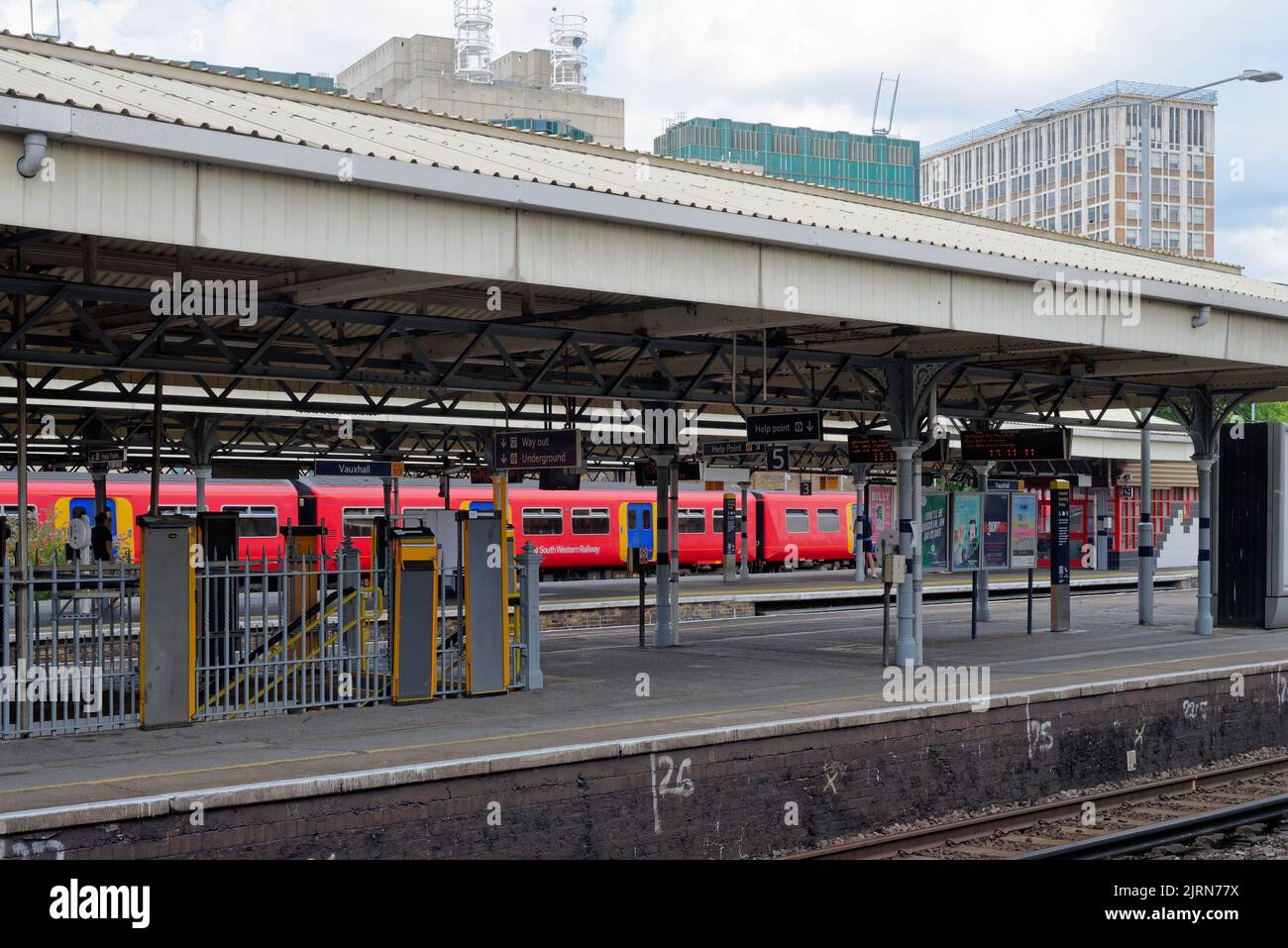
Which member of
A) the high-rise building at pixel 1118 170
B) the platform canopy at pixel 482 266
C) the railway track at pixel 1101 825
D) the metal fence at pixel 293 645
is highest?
the high-rise building at pixel 1118 170

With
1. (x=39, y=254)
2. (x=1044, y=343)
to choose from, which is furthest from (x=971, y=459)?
(x=39, y=254)

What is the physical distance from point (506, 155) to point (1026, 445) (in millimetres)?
9559

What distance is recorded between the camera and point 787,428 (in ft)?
59.2

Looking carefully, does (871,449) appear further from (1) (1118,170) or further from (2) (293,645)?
(1) (1118,170)

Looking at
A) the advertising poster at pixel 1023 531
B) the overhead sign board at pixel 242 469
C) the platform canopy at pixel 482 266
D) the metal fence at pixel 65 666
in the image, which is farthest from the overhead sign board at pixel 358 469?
the metal fence at pixel 65 666

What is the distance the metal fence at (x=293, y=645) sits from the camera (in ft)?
42.5

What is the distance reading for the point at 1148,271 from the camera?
21125mm

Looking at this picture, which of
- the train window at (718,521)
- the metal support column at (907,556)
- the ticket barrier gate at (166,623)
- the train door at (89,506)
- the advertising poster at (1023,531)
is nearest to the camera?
the ticket barrier gate at (166,623)

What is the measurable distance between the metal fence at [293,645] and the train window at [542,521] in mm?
24549

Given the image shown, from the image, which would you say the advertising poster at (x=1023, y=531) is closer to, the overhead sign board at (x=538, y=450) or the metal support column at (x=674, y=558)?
the metal support column at (x=674, y=558)

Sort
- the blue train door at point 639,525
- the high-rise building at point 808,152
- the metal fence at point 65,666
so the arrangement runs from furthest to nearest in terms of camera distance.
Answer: the high-rise building at point 808,152
the blue train door at point 639,525
the metal fence at point 65,666

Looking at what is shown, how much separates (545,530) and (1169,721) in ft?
84.7

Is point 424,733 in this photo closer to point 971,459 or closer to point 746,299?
point 746,299

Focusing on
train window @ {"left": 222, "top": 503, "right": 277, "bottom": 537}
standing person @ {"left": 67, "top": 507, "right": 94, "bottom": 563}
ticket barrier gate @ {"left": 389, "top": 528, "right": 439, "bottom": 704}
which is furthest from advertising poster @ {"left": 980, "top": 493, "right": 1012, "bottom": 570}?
train window @ {"left": 222, "top": 503, "right": 277, "bottom": 537}
